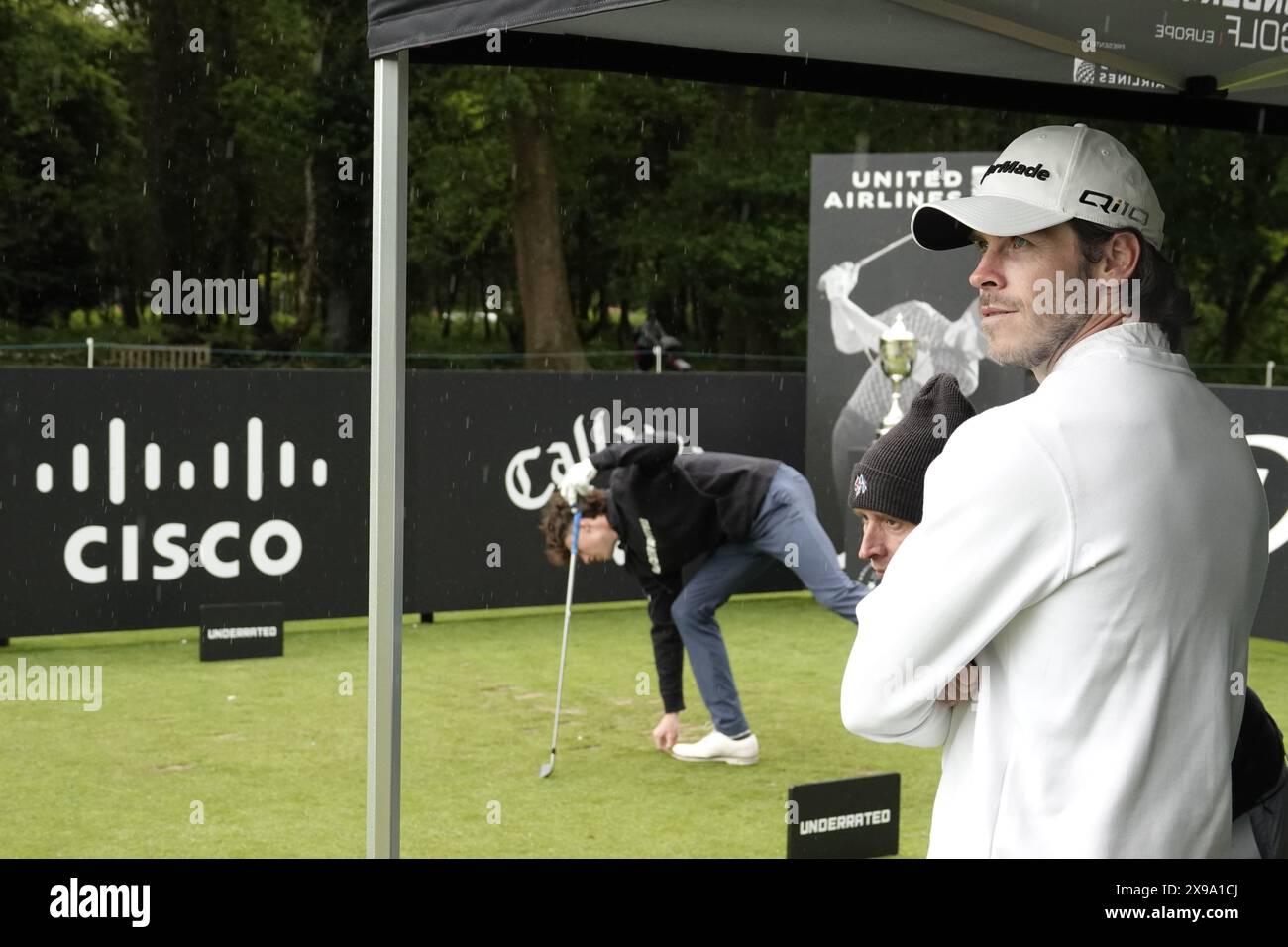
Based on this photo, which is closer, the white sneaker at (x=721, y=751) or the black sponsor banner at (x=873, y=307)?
the white sneaker at (x=721, y=751)

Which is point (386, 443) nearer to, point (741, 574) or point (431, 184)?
point (741, 574)

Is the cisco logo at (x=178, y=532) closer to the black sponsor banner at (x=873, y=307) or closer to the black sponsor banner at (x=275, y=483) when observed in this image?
the black sponsor banner at (x=275, y=483)

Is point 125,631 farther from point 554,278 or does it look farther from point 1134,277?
point 554,278

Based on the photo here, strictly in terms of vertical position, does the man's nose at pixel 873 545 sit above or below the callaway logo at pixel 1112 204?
below

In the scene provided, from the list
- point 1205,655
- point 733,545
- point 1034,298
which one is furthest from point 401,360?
point 733,545

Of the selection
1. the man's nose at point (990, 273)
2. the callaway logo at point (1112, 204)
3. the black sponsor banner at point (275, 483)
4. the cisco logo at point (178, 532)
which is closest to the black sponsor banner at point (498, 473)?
the black sponsor banner at point (275, 483)

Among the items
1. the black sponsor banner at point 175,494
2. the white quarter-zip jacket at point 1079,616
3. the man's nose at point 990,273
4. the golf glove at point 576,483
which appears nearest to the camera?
the white quarter-zip jacket at point 1079,616

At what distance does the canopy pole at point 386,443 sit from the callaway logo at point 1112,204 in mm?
1784

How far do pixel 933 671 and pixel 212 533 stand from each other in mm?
8823

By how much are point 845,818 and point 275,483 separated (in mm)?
5848

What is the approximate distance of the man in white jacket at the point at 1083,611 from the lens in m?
2.16

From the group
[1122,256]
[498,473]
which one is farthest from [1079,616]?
[498,473]

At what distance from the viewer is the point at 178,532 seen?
10336mm

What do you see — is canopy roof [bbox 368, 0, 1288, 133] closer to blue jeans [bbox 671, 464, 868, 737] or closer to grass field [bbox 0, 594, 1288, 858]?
grass field [bbox 0, 594, 1288, 858]
